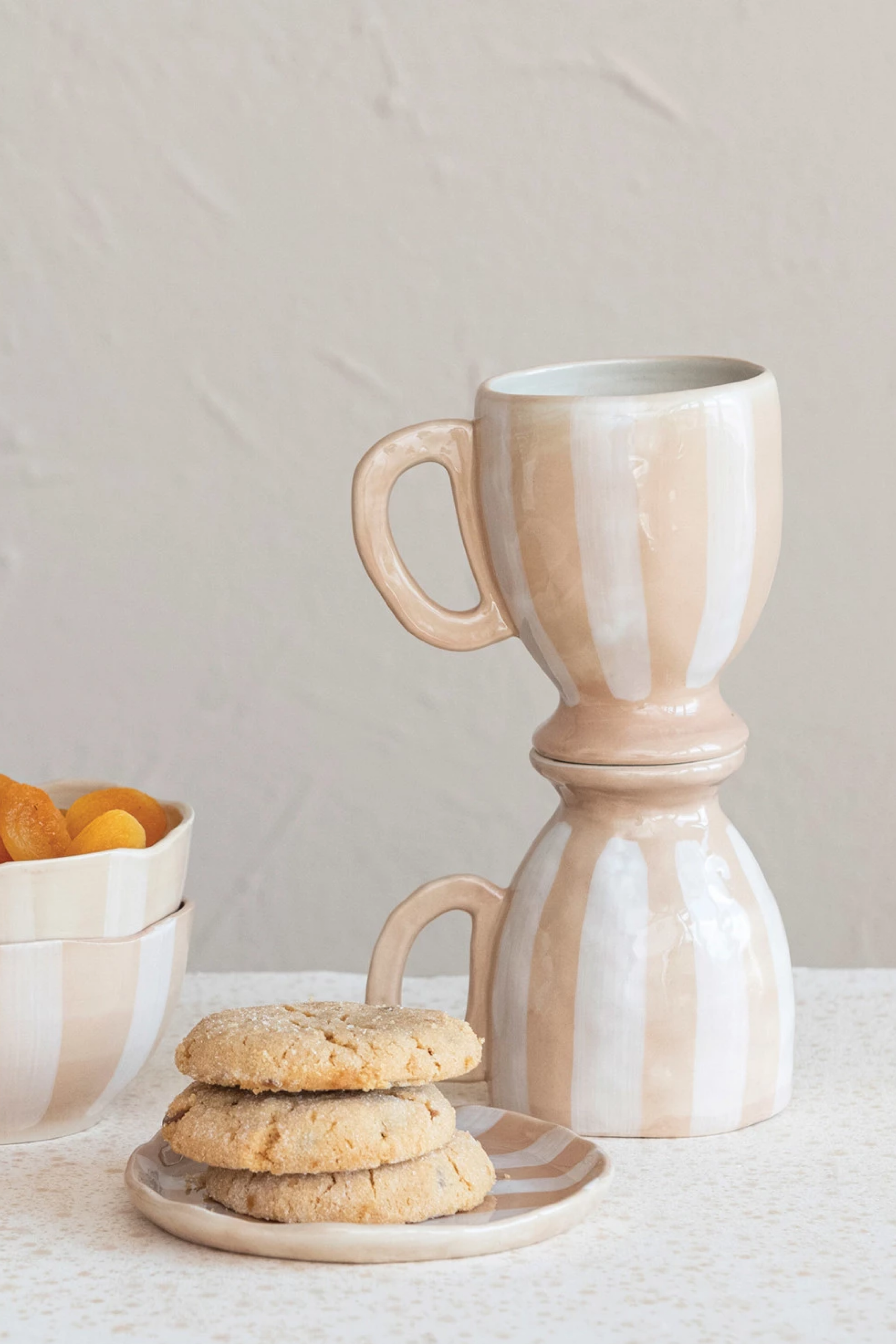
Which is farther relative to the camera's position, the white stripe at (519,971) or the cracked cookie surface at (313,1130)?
the white stripe at (519,971)

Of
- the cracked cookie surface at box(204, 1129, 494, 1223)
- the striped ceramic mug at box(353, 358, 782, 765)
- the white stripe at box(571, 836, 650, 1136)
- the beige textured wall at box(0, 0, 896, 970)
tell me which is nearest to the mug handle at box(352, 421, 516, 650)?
the striped ceramic mug at box(353, 358, 782, 765)

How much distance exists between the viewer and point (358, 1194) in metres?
0.49

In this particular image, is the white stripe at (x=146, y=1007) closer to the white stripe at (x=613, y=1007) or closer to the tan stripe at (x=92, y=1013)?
the tan stripe at (x=92, y=1013)

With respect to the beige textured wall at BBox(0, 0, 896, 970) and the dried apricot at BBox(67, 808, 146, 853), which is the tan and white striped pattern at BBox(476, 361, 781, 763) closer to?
the dried apricot at BBox(67, 808, 146, 853)

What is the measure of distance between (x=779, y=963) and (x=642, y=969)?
0.07m

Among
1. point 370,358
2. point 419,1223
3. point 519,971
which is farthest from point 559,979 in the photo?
point 370,358

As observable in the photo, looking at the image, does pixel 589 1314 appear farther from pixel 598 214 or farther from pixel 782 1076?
pixel 598 214

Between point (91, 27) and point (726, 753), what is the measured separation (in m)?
0.95

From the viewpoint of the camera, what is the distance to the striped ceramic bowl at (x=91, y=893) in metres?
0.58

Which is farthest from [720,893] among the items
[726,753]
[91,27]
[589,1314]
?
[91,27]

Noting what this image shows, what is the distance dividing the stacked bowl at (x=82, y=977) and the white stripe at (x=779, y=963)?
0.22 metres

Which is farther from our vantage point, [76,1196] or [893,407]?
[893,407]

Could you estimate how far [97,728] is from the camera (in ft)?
4.59

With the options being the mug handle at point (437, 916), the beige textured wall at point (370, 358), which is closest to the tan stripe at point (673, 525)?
the mug handle at point (437, 916)
